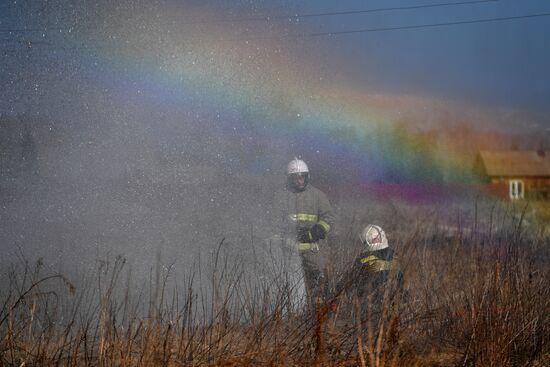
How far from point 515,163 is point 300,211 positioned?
9501 mm

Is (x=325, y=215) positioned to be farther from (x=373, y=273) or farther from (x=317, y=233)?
(x=373, y=273)

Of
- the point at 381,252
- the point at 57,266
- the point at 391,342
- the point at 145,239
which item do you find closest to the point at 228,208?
the point at 145,239

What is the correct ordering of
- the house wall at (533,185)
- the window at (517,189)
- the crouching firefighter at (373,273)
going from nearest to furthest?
the crouching firefighter at (373,273) < the window at (517,189) < the house wall at (533,185)

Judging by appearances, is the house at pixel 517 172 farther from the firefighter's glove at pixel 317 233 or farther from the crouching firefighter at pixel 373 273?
the crouching firefighter at pixel 373 273

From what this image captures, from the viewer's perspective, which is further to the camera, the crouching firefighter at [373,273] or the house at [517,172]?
the house at [517,172]

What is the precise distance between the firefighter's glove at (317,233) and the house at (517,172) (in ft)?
26.5

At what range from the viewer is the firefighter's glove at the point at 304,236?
326 inches

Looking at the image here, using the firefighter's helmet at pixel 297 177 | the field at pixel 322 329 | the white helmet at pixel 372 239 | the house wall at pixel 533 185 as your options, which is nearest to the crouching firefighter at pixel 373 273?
the white helmet at pixel 372 239

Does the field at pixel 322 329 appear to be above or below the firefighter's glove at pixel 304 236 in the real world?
below

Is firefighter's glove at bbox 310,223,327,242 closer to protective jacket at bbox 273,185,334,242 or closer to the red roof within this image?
protective jacket at bbox 273,185,334,242

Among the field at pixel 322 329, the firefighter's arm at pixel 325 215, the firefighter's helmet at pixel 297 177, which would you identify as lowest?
the field at pixel 322 329

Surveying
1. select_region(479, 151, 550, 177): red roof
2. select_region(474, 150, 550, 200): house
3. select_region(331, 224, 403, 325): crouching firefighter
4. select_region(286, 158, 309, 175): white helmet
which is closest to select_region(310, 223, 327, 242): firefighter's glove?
select_region(286, 158, 309, 175): white helmet

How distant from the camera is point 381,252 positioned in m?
6.95

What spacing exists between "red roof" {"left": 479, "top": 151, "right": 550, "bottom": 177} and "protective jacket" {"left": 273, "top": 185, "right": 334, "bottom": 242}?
808 cm
